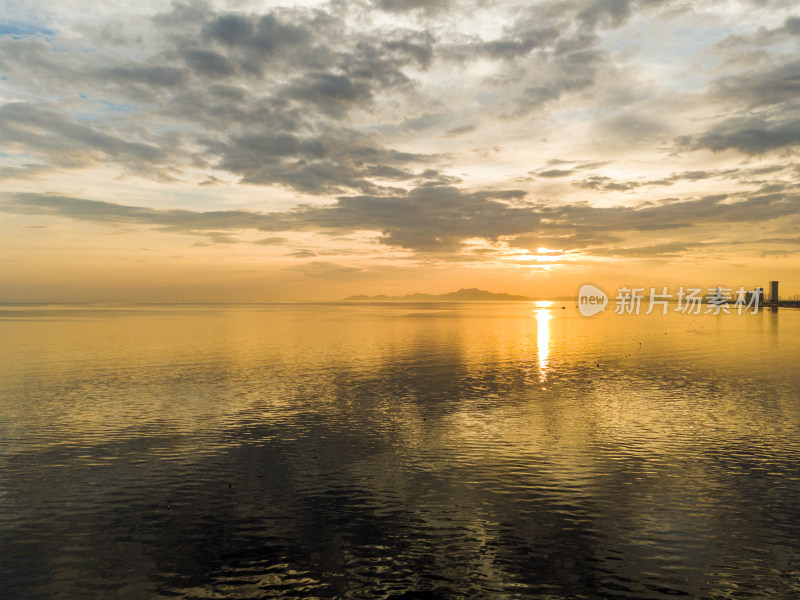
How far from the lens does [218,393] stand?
46.0 meters

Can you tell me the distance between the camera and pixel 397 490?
23.4 m

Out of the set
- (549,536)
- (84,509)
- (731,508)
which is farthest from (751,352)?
(84,509)

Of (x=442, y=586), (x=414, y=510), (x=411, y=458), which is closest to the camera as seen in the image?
(x=442, y=586)

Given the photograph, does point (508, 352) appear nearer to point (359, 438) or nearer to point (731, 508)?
point (359, 438)

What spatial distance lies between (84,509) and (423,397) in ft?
90.2

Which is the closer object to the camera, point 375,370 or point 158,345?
point 375,370

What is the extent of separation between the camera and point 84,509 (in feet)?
69.4

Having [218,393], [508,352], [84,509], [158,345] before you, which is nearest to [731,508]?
[84,509]

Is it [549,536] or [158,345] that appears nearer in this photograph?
[549,536]

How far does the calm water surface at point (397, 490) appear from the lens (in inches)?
645

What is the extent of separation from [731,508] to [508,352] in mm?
62847

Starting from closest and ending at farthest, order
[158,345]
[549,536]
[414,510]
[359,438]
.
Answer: [549,536] → [414,510] → [359,438] → [158,345]

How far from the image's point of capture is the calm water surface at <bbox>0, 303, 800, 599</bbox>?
53.8ft

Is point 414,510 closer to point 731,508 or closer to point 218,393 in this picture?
point 731,508
